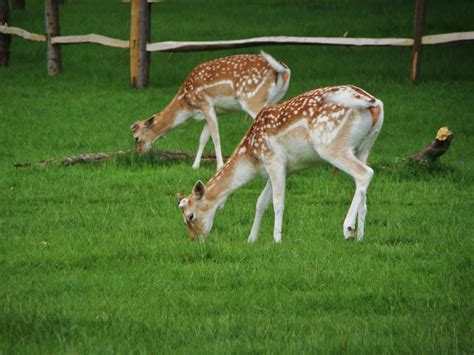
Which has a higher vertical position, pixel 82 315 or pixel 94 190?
pixel 82 315

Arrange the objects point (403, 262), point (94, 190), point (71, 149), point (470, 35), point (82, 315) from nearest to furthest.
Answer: point (82, 315) → point (403, 262) → point (94, 190) → point (71, 149) → point (470, 35)

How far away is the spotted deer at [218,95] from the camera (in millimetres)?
14406

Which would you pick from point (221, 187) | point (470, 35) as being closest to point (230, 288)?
point (221, 187)

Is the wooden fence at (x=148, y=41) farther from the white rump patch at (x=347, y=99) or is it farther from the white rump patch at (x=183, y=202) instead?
the white rump patch at (x=183, y=202)

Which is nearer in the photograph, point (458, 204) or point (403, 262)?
point (403, 262)

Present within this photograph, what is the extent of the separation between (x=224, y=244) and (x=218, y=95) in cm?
567

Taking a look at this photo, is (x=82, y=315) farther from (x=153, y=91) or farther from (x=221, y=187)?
(x=153, y=91)

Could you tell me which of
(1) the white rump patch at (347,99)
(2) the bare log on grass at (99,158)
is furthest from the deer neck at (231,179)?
(2) the bare log on grass at (99,158)

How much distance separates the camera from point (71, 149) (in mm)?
15938

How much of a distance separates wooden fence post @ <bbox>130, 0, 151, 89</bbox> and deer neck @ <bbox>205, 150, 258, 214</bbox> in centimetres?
1071

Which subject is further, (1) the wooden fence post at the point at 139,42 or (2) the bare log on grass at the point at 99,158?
(1) the wooden fence post at the point at 139,42

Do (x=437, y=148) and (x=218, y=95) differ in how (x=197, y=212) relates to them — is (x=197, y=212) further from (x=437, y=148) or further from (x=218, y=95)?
(x=218, y=95)

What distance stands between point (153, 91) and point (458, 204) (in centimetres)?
982

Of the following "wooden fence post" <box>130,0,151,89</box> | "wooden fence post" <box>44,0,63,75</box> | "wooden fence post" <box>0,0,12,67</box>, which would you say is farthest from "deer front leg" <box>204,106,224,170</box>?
"wooden fence post" <box>0,0,12,67</box>
